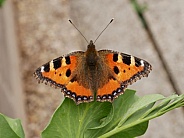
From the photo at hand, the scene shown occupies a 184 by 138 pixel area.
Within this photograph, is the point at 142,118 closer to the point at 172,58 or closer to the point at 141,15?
the point at 172,58

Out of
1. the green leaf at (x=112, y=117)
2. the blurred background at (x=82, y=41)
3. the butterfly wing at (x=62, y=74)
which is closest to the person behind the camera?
the green leaf at (x=112, y=117)

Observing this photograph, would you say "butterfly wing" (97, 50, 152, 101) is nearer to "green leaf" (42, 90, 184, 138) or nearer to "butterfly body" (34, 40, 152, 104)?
"butterfly body" (34, 40, 152, 104)

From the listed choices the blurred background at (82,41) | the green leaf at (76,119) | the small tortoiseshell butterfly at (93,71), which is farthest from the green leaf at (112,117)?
the blurred background at (82,41)

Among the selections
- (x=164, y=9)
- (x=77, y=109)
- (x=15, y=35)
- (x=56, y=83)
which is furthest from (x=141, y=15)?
(x=77, y=109)

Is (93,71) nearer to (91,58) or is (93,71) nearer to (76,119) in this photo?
(91,58)

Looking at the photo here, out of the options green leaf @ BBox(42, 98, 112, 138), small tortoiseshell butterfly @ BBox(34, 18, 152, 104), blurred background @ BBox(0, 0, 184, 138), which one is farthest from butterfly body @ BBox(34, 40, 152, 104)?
blurred background @ BBox(0, 0, 184, 138)

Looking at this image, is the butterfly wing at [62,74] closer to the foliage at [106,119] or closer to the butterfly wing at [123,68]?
the butterfly wing at [123,68]

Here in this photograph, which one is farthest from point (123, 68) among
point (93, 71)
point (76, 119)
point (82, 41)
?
point (82, 41)
